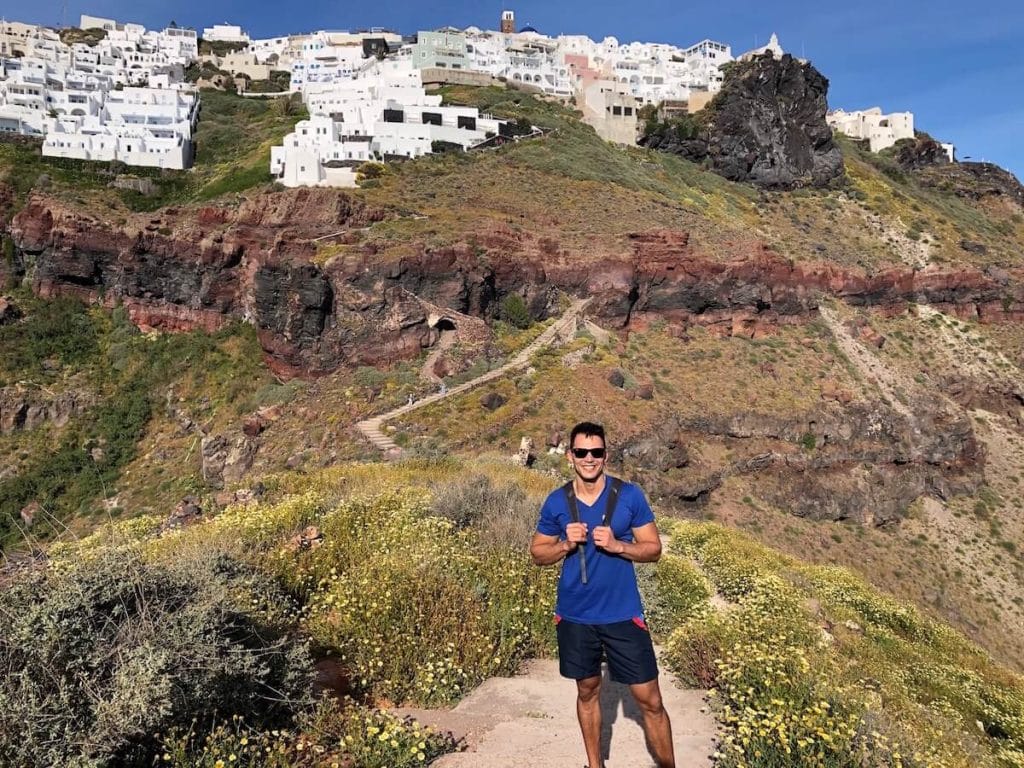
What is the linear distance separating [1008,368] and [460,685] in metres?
44.5

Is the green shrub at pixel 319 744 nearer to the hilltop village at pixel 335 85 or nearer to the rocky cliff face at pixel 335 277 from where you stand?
the rocky cliff face at pixel 335 277

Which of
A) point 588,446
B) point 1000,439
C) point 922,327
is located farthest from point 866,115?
point 588,446

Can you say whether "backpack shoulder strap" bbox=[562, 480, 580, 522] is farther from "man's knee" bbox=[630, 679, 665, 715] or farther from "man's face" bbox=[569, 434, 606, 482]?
"man's knee" bbox=[630, 679, 665, 715]

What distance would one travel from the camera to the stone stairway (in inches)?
745

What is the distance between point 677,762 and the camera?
396cm

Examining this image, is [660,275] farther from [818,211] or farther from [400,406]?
[818,211]

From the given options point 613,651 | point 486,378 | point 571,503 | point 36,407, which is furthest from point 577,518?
point 36,407

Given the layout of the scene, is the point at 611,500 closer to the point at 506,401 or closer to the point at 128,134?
the point at 506,401

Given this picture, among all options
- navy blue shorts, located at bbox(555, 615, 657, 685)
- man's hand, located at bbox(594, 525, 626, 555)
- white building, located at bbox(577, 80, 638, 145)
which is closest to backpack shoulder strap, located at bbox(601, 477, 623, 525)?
man's hand, located at bbox(594, 525, 626, 555)

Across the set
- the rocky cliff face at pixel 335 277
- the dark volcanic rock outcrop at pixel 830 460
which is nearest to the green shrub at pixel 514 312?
the rocky cliff face at pixel 335 277

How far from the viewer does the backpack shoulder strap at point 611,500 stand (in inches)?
142

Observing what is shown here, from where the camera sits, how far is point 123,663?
330cm

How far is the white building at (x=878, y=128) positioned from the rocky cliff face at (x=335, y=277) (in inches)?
2202

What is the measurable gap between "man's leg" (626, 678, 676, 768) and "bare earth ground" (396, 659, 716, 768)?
34 centimetres
